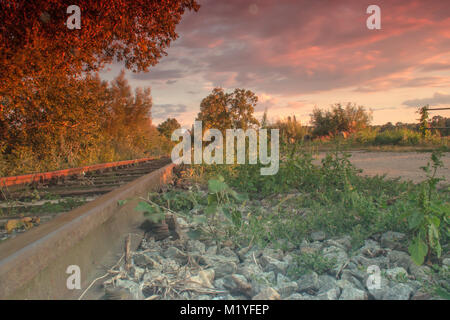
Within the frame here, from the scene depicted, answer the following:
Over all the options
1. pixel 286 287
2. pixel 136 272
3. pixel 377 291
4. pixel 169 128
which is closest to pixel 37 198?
pixel 136 272

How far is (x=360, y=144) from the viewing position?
17922mm

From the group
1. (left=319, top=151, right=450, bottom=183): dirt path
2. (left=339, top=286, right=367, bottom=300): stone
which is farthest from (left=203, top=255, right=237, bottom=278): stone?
(left=319, top=151, right=450, bottom=183): dirt path

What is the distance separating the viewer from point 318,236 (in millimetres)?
2385

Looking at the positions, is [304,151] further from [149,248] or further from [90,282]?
[90,282]

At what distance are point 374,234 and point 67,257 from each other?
2.00 m

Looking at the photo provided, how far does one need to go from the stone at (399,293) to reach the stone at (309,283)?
302 millimetres

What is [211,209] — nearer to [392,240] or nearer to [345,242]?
[345,242]

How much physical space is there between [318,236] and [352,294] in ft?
2.96

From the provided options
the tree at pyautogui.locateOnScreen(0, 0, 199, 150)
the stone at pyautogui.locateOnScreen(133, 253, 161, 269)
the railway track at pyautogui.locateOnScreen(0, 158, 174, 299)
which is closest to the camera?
the railway track at pyautogui.locateOnScreen(0, 158, 174, 299)

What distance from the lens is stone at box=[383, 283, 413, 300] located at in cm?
149

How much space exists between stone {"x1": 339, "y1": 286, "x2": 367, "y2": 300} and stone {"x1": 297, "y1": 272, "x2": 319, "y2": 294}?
14cm

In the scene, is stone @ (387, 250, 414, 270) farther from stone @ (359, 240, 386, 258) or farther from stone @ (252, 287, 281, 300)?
stone @ (252, 287, 281, 300)

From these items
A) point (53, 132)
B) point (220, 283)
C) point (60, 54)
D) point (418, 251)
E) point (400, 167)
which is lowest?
point (220, 283)
